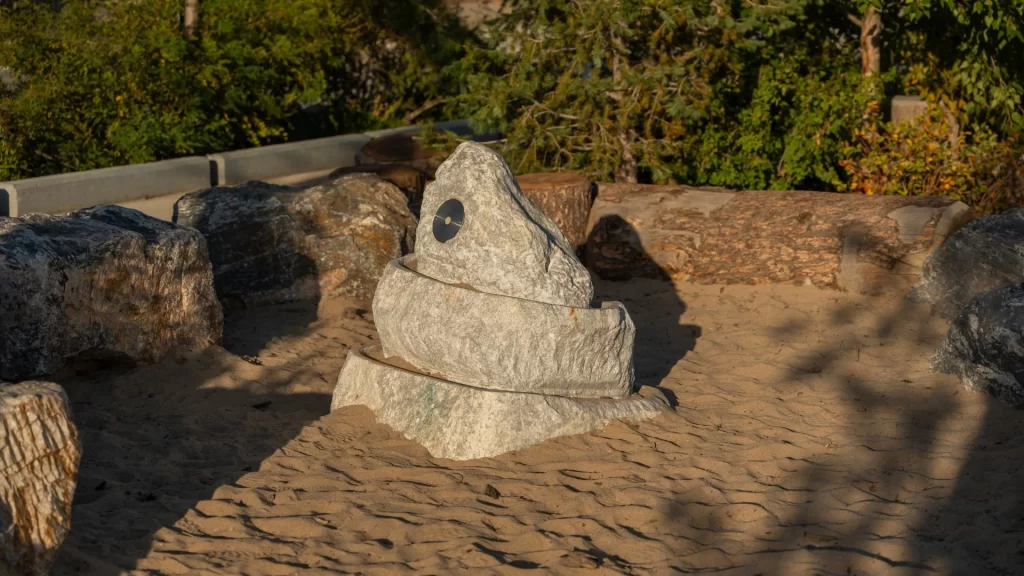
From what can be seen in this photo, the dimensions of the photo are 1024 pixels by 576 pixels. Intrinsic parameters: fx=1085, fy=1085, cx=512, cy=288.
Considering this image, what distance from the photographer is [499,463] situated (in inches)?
196

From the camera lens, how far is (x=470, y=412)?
509 centimetres

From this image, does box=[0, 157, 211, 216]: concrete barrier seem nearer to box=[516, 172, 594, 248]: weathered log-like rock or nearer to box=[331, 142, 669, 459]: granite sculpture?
box=[516, 172, 594, 248]: weathered log-like rock

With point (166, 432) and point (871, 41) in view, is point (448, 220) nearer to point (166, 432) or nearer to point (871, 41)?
point (166, 432)

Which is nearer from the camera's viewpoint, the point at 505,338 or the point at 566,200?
the point at 505,338

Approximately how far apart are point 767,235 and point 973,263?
1.45 meters

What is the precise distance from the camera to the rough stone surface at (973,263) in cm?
702

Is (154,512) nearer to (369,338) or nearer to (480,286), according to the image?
(480,286)

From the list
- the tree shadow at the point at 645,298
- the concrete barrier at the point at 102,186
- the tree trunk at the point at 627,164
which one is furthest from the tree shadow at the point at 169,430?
the tree trunk at the point at 627,164

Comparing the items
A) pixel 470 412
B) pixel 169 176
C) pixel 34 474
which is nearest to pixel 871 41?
pixel 470 412

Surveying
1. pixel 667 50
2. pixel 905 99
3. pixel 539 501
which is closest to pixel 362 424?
pixel 539 501

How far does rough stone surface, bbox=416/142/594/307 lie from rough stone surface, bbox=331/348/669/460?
0.50m

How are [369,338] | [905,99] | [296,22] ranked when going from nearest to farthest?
[369,338]
[905,99]
[296,22]

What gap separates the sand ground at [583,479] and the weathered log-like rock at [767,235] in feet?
3.52

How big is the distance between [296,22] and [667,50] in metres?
4.90
